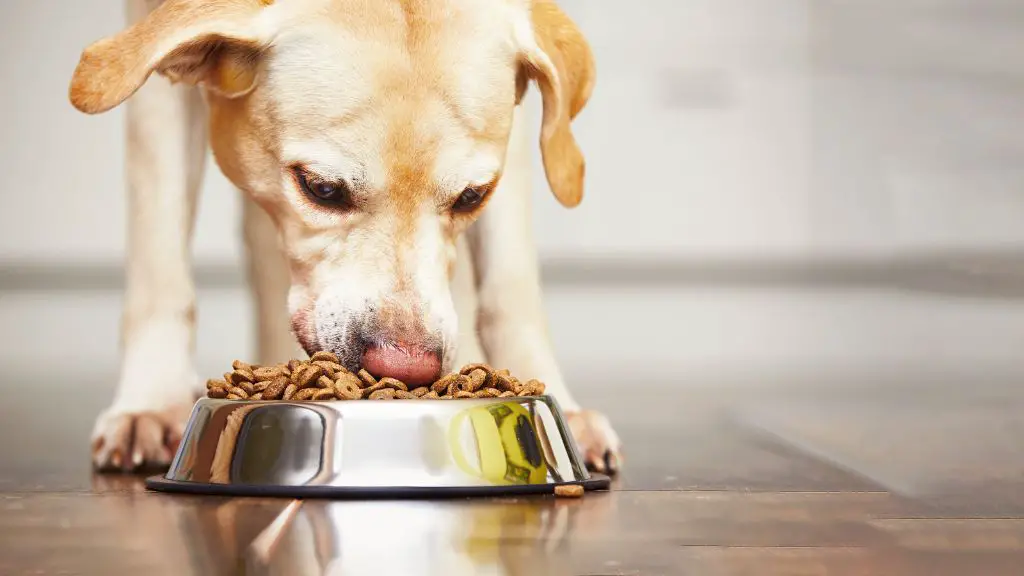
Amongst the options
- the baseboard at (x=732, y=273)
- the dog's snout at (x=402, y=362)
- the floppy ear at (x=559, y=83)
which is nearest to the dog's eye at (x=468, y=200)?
the floppy ear at (x=559, y=83)

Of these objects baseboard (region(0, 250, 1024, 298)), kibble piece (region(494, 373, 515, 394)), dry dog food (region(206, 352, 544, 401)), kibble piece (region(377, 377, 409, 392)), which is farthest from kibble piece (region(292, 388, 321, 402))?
baseboard (region(0, 250, 1024, 298))

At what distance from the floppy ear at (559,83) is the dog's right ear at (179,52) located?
17.9 inches

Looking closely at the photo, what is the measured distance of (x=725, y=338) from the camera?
6.02 meters

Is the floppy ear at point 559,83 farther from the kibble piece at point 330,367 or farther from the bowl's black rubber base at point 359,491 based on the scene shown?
the bowl's black rubber base at point 359,491

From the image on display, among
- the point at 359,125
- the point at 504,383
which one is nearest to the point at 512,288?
the point at 359,125

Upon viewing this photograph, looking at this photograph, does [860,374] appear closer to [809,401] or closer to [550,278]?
[809,401]

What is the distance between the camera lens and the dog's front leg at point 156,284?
6.48ft

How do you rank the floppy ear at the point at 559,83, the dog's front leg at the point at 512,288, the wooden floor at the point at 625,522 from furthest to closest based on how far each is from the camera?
the dog's front leg at the point at 512,288 < the floppy ear at the point at 559,83 < the wooden floor at the point at 625,522

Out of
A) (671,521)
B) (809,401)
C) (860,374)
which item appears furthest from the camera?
(860,374)

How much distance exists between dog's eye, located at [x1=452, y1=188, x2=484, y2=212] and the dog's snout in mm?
299

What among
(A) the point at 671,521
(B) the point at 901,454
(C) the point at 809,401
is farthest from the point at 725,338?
(A) the point at 671,521

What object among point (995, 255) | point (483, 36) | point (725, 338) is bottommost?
point (725, 338)

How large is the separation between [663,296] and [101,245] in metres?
2.80

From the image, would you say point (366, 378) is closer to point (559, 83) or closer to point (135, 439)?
point (135, 439)
